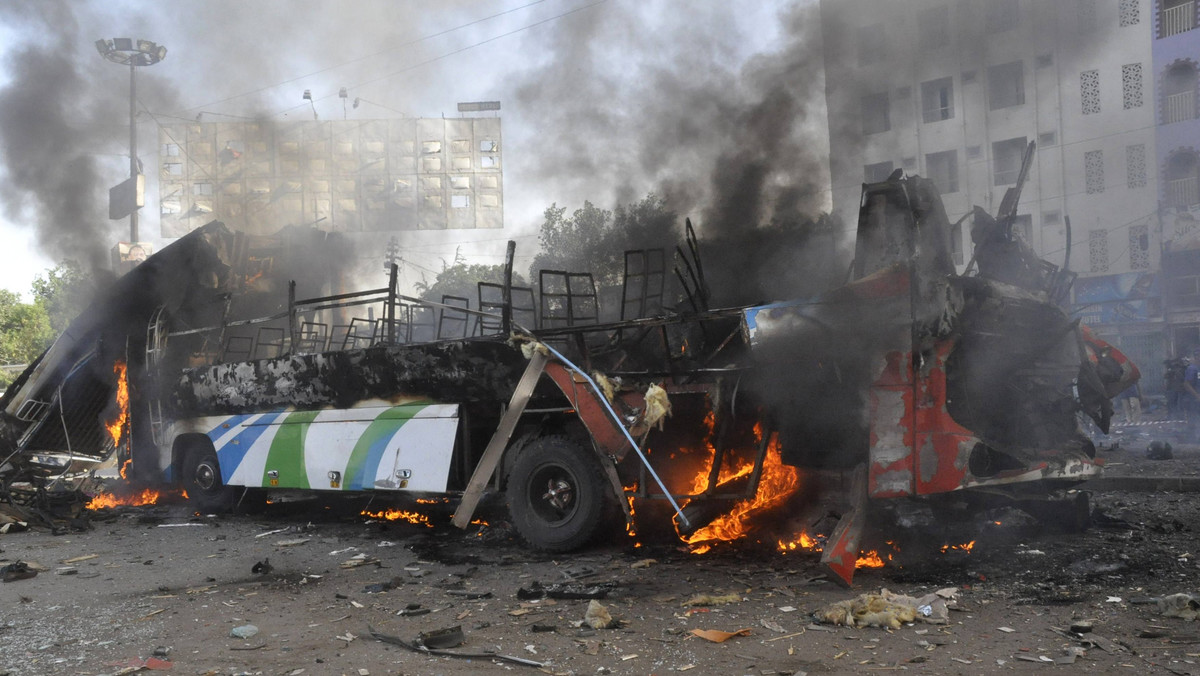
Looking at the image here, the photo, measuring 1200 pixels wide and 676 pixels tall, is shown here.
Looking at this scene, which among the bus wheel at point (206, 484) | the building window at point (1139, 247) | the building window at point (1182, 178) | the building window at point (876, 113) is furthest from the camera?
the building window at point (1182, 178)

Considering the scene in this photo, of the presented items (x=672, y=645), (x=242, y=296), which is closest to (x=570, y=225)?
(x=242, y=296)

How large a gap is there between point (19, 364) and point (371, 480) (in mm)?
35172

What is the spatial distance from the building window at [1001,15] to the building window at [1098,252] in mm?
12977

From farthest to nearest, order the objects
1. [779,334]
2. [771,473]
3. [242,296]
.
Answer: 1. [242,296]
2. [771,473]
3. [779,334]

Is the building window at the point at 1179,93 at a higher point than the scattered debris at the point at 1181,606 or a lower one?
higher

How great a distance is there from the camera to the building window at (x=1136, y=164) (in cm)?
2135

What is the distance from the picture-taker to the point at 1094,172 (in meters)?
16.8

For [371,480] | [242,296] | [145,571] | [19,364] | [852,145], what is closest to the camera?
[145,571]

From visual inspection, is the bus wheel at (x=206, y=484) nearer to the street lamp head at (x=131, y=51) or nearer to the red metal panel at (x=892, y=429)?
the red metal panel at (x=892, y=429)

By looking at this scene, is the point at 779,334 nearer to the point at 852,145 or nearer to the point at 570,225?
the point at 852,145

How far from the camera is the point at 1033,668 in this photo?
144 inches

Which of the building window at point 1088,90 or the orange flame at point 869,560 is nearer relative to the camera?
the orange flame at point 869,560

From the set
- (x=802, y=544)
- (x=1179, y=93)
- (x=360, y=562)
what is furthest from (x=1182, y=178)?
(x=360, y=562)

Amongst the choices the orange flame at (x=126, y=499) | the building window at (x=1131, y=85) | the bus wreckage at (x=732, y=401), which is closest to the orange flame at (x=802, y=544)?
the bus wreckage at (x=732, y=401)
